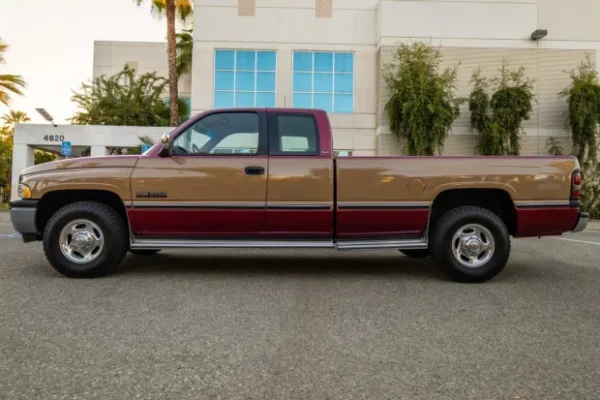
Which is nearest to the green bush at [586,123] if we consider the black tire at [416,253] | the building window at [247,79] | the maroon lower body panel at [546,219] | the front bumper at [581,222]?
the building window at [247,79]

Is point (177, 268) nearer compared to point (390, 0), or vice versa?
point (177, 268)

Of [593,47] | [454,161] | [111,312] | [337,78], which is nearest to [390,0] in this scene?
[337,78]

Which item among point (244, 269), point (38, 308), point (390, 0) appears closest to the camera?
point (38, 308)

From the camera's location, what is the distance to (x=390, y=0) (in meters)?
23.5

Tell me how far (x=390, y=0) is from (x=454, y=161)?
19.7 m

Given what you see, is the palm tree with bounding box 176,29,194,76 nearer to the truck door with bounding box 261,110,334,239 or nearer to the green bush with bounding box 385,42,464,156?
the green bush with bounding box 385,42,464,156

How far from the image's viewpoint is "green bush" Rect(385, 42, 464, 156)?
2166 cm

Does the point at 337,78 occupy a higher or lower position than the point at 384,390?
higher

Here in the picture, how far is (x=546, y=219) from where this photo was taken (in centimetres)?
591

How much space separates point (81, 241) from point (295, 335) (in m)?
3.18

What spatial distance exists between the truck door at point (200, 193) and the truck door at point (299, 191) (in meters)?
0.11

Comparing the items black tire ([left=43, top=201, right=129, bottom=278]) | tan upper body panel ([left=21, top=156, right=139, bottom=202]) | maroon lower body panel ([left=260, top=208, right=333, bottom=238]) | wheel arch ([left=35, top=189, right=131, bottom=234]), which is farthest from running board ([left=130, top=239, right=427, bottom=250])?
tan upper body panel ([left=21, top=156, right=139, bottom=202])

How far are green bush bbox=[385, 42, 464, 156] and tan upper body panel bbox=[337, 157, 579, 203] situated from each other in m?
16.0

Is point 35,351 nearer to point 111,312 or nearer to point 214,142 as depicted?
point 111,312
